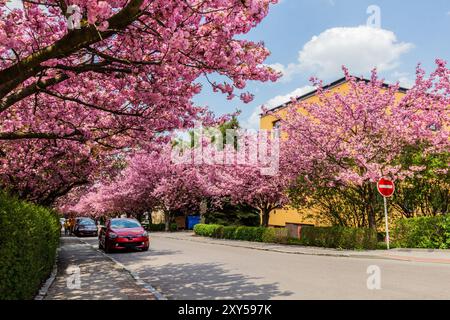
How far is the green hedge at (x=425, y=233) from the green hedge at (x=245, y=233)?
6.67m

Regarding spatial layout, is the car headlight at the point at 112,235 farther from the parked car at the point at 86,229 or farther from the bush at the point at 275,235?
the parked car at the point at 86,229

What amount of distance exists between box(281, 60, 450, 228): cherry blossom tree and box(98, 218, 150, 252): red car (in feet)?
26.1

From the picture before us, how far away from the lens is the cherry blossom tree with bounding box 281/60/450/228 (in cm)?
1738

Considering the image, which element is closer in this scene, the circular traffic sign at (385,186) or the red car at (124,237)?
the circular traffic sign at (385,186)

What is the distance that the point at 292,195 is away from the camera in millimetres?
21781

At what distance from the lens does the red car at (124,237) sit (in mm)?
18125

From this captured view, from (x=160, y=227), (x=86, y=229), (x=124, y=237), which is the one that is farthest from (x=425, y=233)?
(x=160, y=227)

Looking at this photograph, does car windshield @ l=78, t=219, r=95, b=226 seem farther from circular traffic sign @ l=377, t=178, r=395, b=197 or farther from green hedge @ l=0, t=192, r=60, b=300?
green hedge @ l=0, t=192, r=60, b=300

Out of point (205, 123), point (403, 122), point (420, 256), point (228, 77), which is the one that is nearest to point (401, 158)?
point (403, 122)

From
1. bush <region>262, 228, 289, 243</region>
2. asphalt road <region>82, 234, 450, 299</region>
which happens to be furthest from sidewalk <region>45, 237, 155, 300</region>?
bush <region>262, 228, 289, 243</region>

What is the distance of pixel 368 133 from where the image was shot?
59.3 ft

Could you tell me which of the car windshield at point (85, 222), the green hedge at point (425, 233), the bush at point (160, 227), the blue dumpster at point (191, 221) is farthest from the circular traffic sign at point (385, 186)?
the blue dumpster at point (191, 221)

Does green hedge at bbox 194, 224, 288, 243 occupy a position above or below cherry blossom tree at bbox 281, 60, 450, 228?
below
